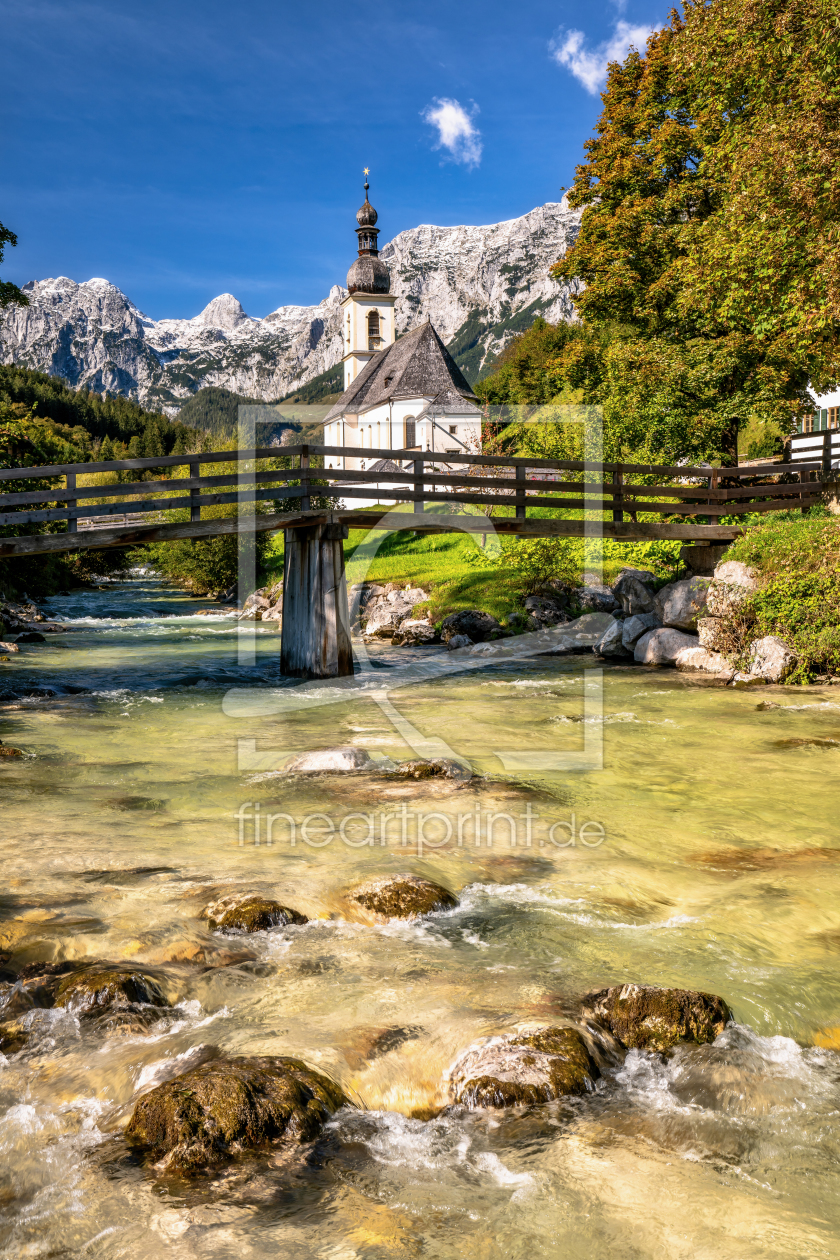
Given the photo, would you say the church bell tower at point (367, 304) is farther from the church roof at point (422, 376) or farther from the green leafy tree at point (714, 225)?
the green leafy tree at point (714, 225)

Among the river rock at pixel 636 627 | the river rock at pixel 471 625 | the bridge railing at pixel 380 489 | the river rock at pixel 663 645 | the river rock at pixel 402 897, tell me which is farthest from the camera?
the river rock at pixel 471 625

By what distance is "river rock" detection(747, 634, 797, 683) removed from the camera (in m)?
15.7

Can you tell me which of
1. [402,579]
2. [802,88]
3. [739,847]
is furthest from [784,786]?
[402,579]

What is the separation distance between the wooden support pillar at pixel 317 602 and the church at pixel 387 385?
31.0 meters

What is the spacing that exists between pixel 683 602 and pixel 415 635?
7.80 metres

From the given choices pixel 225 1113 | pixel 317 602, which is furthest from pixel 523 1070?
pixel 317 602

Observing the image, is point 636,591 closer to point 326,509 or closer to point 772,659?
point 772,659

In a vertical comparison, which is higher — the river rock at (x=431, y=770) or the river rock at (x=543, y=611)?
the river rock at (x=543, y=611)

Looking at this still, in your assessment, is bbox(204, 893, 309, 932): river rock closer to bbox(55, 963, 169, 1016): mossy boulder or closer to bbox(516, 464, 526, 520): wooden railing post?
bbox(55, 963, 169, 1016): mossy boulder

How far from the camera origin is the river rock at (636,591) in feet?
66.6

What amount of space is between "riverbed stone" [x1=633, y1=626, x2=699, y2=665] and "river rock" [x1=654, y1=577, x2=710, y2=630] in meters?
0.22

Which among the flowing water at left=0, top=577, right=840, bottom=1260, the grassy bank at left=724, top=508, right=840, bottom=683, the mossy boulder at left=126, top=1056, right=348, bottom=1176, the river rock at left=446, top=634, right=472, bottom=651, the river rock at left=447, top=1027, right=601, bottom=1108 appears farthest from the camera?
the river rock at left=446, top=634, right=472, bottom=651

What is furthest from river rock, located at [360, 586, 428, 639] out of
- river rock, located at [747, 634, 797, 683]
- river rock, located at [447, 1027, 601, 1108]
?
river rock, located at [447, 1027, 601, 1108]

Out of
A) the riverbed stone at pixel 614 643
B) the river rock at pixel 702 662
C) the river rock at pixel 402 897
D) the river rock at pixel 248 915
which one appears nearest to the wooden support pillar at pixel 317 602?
the riverbed stone at pixel 614 643
